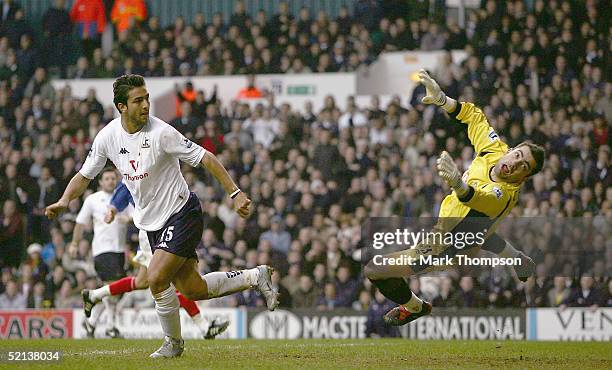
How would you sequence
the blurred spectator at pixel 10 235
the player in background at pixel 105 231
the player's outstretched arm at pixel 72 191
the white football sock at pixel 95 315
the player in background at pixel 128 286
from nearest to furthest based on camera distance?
the player's outstretched arm at pixel 72 191
the player in background at pixel 128 286
the white football sock at pixel 95 315
the player in background at pixel 105 231
the blurred spectator at pixel 10 235

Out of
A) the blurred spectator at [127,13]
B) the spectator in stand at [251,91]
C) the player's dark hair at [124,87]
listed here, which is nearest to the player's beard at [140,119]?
the player's dark hair at [124,87]

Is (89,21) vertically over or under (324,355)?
over

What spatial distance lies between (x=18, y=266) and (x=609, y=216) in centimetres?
1129

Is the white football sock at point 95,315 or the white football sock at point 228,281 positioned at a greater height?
the white football sock at point 228,281

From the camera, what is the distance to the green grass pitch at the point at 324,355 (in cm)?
968

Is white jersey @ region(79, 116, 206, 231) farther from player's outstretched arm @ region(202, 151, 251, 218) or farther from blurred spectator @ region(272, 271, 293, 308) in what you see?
Answer: blurred spectator @ region(272, 271, 293, 308)

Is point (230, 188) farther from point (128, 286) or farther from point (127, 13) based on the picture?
point (127, 13)

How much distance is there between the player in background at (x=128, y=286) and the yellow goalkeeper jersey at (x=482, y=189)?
377 centimetres

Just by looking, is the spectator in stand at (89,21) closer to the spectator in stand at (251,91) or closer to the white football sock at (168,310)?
the spectator in stand at (251,91)

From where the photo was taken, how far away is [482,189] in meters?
10.4

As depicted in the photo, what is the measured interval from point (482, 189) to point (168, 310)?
3265 millimetres

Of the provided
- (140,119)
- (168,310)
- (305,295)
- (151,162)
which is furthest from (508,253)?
(305,295)

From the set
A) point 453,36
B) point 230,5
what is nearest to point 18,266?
point 230,5

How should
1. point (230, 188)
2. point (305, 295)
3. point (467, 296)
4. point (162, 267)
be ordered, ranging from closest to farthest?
point (230, 188)
point (162, 267)
point (467, 296)
point (305, 295)
